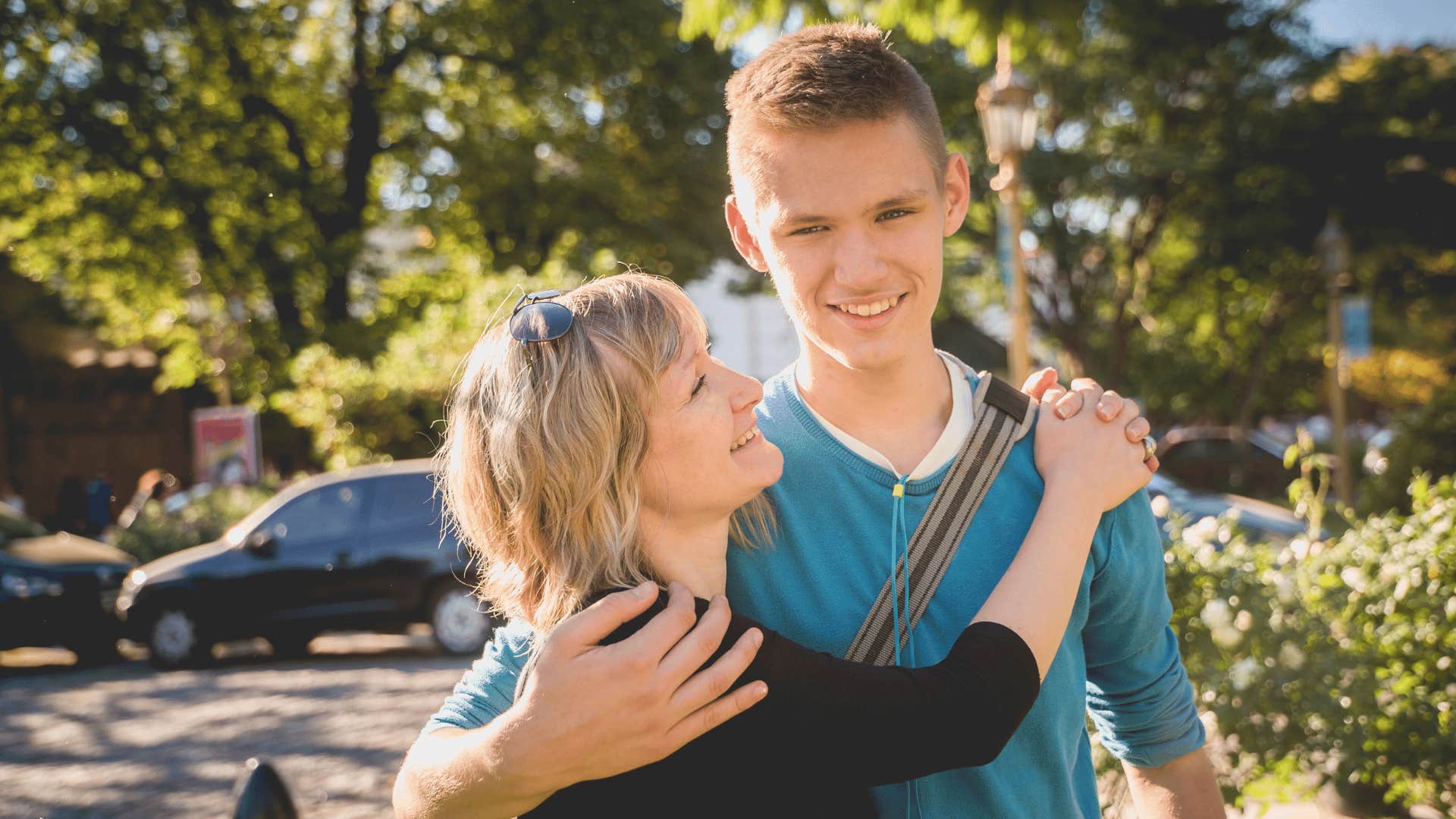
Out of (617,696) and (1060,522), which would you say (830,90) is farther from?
(617,696)

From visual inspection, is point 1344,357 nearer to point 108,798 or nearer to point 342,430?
point 342,430

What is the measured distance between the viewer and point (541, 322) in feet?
5.92

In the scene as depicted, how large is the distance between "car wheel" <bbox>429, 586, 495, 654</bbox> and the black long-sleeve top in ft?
30.9

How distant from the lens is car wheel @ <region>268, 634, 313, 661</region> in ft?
36.4

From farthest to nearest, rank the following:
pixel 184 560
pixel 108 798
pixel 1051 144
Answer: pixel 1051 144
pixel 184 560
pixel 108 798

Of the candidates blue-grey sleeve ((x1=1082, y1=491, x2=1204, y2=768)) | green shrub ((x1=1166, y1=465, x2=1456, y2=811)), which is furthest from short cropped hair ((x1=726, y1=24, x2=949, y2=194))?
green shrub ((x1=1166, y1=465, x2=1456, y2=811))

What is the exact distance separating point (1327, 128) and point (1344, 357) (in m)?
6.26

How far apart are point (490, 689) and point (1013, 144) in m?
8.00

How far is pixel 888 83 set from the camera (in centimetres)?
197

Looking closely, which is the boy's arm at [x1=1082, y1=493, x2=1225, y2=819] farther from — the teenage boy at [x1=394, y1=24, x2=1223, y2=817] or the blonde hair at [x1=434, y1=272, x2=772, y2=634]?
the blonde hair at [x1=434, y1=272, x2=772, y2=634]

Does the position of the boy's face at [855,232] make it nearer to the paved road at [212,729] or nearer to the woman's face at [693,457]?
the woman's face at [693,457]

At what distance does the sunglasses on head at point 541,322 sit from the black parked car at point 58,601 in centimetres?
1226

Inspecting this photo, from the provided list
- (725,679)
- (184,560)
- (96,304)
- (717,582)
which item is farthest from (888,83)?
(96,304)

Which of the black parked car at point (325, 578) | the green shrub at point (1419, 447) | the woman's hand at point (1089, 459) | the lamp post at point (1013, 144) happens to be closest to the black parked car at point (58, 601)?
the black parked car at point (325, 578)
